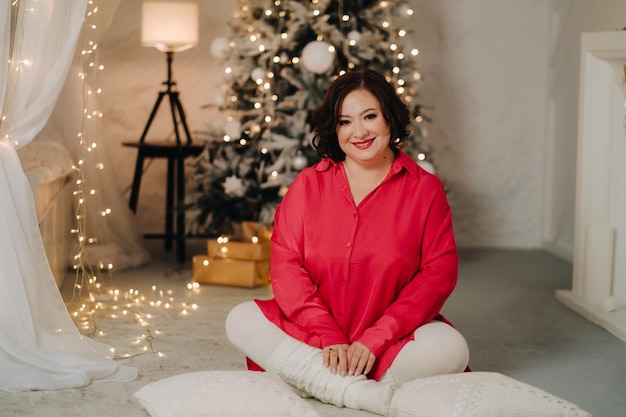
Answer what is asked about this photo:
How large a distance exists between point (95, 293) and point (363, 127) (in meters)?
2.08

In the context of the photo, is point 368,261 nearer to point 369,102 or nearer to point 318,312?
point 318,312

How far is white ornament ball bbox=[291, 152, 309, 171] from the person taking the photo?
4746 millimetres

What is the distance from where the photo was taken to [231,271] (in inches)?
189

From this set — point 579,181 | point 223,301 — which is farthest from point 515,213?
point 223,301

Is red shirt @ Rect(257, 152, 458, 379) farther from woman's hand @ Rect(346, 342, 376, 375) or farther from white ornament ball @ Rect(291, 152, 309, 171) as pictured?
white ornament ball @ Rect(291, 152, 309, 171)

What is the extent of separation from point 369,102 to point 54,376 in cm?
131

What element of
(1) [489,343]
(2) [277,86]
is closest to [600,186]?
(1) [489,343]

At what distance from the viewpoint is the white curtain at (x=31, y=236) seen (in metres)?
3.05

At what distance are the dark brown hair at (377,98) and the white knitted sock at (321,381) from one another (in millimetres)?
660

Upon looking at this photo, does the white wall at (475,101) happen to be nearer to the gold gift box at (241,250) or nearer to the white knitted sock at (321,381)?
the gold gift box at (241,250)

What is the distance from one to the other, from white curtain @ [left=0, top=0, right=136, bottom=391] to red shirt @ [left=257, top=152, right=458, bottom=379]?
71 cm

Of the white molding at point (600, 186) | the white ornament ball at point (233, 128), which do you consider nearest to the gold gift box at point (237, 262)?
the white ornament ball at point (233, 128)

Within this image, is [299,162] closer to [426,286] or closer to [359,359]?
[426,286]

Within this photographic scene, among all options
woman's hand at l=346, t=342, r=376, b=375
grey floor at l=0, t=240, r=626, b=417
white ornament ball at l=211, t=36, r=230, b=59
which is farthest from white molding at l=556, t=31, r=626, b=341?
white ornament ball at l=211, t=36, r=230, b=59
